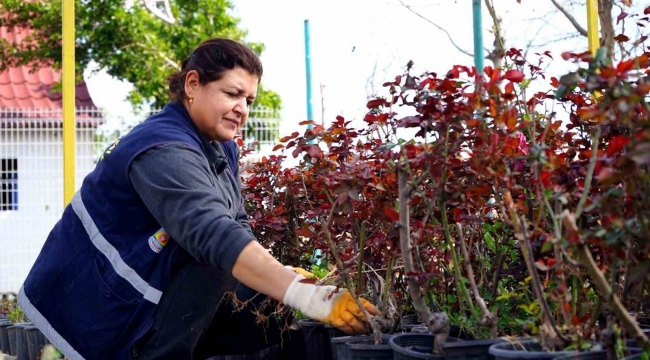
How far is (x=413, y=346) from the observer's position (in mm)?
2439

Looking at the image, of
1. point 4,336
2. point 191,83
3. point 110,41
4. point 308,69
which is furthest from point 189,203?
point 110,41

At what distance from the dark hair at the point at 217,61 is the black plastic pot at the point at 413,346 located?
122 cm

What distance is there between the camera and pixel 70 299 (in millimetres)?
3105

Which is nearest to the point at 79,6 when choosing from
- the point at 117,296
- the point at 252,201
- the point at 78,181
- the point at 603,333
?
the point at 78,181

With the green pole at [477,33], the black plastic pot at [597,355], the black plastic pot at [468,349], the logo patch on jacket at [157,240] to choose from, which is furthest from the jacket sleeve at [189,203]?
the green pole at [477,33]

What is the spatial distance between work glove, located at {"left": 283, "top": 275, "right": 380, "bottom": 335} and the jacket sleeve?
0.22 metres

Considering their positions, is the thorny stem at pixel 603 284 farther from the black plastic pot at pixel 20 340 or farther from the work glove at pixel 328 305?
the black plastic pot at pixel 20 340

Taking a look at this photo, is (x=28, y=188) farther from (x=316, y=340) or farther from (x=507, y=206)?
(x=507, y=206)

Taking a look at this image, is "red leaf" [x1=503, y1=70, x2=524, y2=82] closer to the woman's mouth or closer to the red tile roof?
the woman's mouth

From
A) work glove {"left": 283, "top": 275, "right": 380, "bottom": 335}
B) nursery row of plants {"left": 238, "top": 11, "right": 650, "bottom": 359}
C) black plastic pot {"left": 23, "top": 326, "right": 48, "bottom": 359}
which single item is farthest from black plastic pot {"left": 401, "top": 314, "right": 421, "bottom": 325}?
black plastic pot {"left": 23, "top": 326, "right": 48, "bottom": 359}

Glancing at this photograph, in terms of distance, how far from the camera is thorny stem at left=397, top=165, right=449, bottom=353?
224 centimetres

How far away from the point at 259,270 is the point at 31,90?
1279 centimetres

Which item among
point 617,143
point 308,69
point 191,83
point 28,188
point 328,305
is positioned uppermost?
point 308,69

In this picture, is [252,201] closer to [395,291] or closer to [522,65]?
[395,291]
